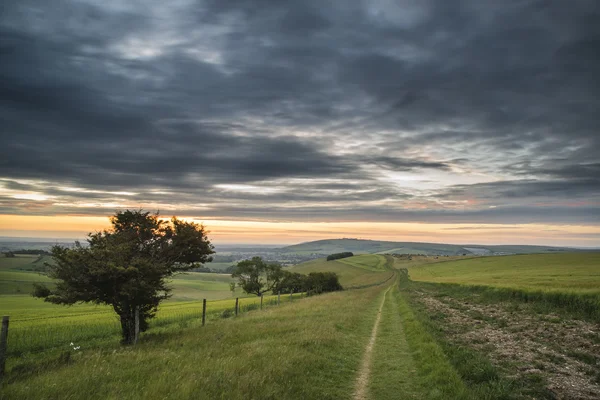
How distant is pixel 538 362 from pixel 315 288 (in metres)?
69.5

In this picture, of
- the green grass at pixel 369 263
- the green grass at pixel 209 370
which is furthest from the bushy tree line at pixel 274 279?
the green grass at pixel 369 263

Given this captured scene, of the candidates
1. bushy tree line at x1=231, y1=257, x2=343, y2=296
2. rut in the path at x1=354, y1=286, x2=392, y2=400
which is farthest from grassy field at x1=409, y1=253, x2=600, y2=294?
bushy tree line at x1=231, y1=257, x2=343, y2=296

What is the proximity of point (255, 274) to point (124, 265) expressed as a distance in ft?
195

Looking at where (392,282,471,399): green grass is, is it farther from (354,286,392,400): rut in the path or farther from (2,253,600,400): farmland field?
(354,286,392,400): rut in the path

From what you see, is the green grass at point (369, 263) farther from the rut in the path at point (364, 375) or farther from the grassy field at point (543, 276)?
the rut in the path at point (364, 375)

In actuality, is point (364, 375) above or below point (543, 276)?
above

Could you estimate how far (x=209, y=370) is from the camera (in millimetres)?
10695

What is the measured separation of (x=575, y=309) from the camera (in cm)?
2427

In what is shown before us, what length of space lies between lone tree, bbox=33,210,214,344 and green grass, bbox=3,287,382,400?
2130 millimetres

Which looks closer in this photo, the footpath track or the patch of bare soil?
the footpath track

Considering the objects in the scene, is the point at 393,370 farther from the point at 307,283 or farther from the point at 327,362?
the point at 307,283

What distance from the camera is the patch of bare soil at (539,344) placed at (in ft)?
36.8

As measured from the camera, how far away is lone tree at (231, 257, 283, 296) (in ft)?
240

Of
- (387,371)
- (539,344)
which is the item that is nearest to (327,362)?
(387,371)
